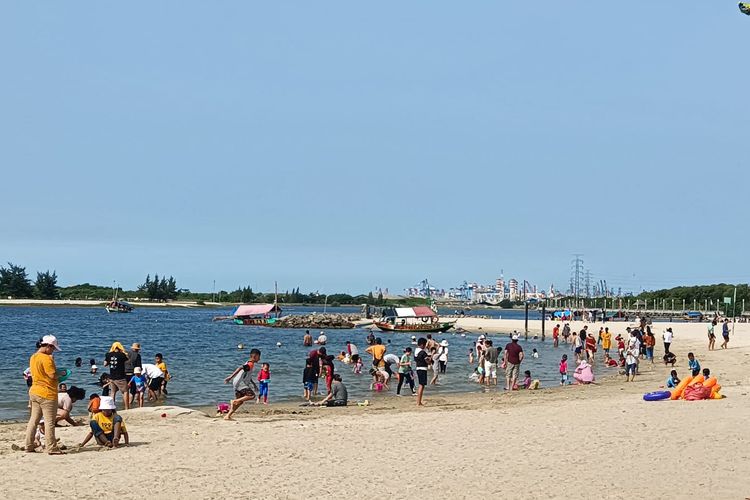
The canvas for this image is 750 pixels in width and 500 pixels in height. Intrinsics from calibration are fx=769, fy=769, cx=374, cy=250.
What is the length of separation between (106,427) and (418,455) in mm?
4706

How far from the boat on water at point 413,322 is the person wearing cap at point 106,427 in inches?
2277

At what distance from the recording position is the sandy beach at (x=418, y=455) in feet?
30.4

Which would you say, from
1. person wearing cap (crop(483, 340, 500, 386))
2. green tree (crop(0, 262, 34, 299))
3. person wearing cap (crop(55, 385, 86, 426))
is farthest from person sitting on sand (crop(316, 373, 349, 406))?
green tree (crop(0, 262, 34, 299))

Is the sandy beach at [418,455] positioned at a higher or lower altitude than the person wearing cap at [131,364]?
lower

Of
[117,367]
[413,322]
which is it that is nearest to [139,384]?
[117,367]

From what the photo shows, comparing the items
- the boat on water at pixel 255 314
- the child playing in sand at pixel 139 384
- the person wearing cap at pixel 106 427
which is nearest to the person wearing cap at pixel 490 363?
the child playing in sand at pixel 139 384

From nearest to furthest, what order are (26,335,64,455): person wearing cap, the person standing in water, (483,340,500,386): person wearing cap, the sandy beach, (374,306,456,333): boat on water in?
1. the sandy beach
2. (26,335,64,455): person wearing cap
3. the person standing in water
4. (483,340,500,386): person wearing cap
5. (374,306,456,333): boat on water

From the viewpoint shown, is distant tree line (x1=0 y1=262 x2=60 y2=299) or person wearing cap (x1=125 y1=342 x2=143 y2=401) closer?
person wearing cap (x1=125 y1=342 x2=143 y2=401)

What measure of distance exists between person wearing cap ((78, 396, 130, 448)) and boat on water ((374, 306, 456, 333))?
57.8 metres

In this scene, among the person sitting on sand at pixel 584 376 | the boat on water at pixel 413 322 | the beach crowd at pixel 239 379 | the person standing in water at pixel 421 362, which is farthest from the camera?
the boat on water at pixel 413 322

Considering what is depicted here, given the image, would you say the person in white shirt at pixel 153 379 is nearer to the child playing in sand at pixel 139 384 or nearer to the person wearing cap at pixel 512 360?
the child playing in sand at pixel 139 384

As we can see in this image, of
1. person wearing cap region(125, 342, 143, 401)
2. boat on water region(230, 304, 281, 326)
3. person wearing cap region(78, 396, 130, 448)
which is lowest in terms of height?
boat on water region(230, 304, 281, 326)

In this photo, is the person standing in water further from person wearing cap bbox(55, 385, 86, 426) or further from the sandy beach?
person wearing cap bbox(55, 385, 86, 426)

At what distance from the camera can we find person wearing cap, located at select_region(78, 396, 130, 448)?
11.6 m
